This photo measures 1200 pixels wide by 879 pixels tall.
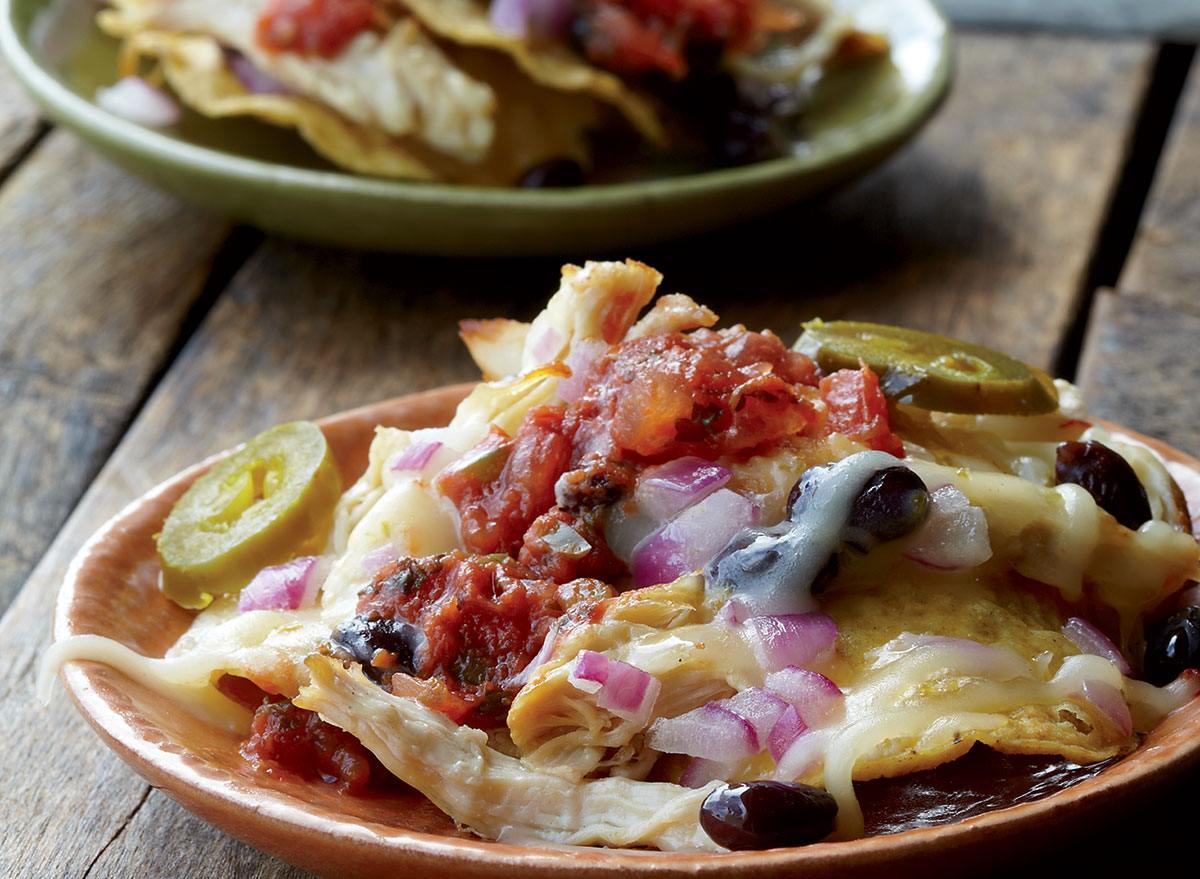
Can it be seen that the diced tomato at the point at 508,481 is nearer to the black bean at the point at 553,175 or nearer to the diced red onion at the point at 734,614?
the diced red onion at the point at 734,614

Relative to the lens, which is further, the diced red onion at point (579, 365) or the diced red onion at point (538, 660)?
the diced red onion at point (579, 365)

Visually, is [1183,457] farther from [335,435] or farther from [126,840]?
[126,840]

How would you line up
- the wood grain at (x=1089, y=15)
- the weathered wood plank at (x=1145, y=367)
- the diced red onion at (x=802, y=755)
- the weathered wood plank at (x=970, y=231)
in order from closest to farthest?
the diced red onion at (x=802, y=755) < the weathered wood plank at (x=1145, y=367) < the weathered wood plank at (x=970, y=231) < the wood grain at (x=1089, y=15)

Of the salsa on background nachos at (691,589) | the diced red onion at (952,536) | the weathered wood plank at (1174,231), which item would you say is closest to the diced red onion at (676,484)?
the salsa on background nachos at (691,589)

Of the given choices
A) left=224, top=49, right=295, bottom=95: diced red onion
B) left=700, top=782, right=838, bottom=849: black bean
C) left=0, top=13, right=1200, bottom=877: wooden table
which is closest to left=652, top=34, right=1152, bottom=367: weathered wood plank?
left=0, top=13, right=1200, bottom=877: wooden table

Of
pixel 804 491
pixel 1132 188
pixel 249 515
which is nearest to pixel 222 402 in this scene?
pixel 249 515

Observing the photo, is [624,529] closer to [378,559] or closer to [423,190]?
[378,559]

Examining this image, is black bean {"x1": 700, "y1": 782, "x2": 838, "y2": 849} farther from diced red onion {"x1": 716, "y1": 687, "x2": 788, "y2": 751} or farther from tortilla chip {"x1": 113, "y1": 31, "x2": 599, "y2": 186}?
tortilla chip {"x1": 113, "y1": 31, "x2": 599, "y2": 186}
